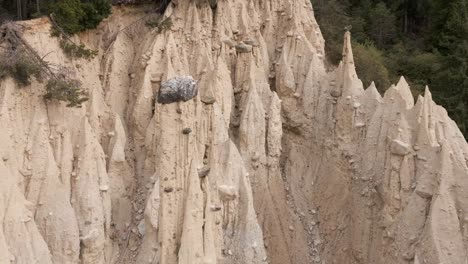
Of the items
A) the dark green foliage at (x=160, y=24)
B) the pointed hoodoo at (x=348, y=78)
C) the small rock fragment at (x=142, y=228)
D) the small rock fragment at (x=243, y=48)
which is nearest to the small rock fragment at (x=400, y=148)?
the pointed hoodoo at (x=348, y=78)

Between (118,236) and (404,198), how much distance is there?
6710 mm

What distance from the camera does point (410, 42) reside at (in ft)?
104

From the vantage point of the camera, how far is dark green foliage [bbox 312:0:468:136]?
2253cm

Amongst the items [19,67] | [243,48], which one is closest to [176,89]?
[19,67]

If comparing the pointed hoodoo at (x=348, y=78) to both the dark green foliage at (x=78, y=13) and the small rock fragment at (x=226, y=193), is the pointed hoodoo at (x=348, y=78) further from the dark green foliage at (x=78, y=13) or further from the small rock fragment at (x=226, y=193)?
the dark green foliage at (x=78, y=13)

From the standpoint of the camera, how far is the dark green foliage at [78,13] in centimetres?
1359

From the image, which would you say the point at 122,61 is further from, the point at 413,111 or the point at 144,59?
the point at 413,111

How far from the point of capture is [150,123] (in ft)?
43.1

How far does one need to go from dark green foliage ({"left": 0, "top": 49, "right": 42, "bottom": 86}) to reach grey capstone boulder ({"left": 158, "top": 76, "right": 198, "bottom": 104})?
4.43 m

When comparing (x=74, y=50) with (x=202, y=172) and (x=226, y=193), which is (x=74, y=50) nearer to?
(x=226, y=193)

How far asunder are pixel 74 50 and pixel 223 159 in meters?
5.07

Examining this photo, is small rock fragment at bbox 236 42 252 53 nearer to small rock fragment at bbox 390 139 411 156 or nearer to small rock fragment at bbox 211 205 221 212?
small rock fragment at bbox 390 139 411 156

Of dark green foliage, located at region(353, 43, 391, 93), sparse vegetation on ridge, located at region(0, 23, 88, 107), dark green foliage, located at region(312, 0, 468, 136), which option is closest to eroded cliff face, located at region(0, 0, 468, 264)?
sparse vegetation on ridge, located at region(0, 23, 88, 107)

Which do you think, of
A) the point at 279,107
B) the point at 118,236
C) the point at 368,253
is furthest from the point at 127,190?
the point at 368,253
